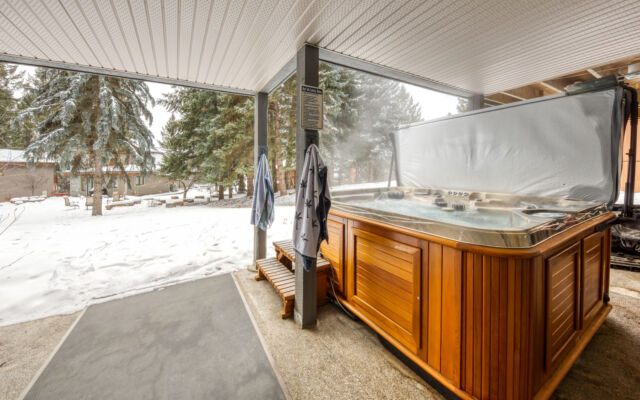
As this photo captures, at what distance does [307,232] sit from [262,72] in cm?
194

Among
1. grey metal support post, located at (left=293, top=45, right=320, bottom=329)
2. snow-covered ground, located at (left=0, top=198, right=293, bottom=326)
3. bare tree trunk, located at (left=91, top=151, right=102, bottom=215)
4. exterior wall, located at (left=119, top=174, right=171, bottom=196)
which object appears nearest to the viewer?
grey metal support post, located at (left=293, top=45, right=320, bottom=329)

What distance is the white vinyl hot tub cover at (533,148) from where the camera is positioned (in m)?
2.22

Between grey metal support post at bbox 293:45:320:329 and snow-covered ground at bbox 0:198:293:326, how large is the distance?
1777 millimetres

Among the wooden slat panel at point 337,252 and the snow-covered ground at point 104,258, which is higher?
the wooden slat panel at point 337,252

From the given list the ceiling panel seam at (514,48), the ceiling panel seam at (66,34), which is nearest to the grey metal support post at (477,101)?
the ceiling panel seam at (514,48)

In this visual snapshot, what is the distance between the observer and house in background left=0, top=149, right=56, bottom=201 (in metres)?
13.1

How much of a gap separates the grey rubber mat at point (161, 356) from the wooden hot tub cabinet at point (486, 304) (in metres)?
0.95

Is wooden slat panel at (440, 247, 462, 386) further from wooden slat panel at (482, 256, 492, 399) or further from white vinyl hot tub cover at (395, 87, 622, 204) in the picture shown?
white vinyl hot tub cover at (395, 87, 622, 204)

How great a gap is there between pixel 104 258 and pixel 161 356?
3128 millimetres

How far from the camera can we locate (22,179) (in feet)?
45.6

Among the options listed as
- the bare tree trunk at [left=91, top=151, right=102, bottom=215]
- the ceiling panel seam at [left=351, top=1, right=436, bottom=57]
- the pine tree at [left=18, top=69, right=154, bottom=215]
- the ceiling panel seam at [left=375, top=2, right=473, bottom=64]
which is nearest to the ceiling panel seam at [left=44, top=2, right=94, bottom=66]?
the ceiling panel seam at [left=351, top=1, right=436, bottom=57]

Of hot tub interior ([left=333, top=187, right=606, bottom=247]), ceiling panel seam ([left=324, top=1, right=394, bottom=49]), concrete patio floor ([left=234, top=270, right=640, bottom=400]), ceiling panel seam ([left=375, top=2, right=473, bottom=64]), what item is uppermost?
ceiling panel seam ([left=375, top=2, right=473, bottom=64])

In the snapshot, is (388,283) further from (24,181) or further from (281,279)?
(24,181)

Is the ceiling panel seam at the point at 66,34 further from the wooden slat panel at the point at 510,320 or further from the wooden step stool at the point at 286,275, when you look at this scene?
the wooden slat panel at the point at 510,320
